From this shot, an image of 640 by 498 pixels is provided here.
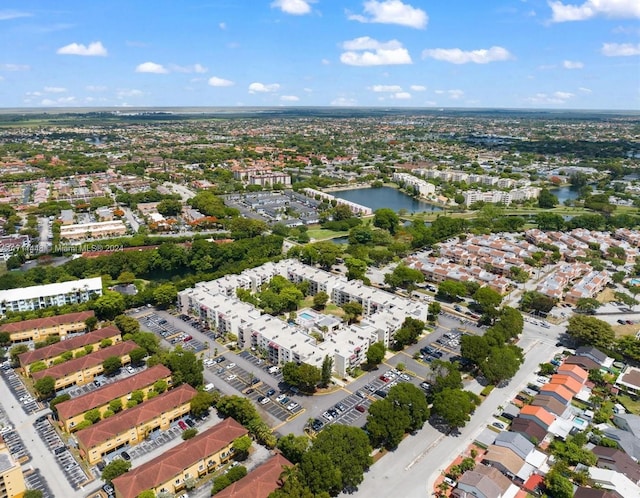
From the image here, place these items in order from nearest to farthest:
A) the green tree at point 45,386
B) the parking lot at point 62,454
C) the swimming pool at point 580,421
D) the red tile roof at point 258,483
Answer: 1. the red tile roof at point 258,483
2. the parking lot at point 62,454
3. the swimming pool at point 580,421
4. the green tree at point 45,386

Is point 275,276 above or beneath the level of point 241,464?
above

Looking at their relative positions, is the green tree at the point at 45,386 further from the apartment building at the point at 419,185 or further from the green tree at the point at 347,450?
the apartment building at the point at 419,185

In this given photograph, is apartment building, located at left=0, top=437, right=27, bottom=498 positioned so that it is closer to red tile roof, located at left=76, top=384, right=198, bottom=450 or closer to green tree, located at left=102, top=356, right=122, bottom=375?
red tile roof, located at left=76, top=384, right=198, bottom=450

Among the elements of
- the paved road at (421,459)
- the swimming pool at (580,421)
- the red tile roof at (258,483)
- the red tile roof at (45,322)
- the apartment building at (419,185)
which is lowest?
the paved road at (421,459)

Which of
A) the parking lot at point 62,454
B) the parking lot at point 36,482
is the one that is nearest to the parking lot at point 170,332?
the parking lot at point 62,454

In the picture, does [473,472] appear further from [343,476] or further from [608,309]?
[608,309]

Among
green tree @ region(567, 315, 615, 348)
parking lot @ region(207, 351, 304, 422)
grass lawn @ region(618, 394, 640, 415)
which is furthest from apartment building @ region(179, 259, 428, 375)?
grass lawn @ region(618, 394, 640, 415)

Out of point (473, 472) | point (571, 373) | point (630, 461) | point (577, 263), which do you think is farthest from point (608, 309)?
point (473, 472)
